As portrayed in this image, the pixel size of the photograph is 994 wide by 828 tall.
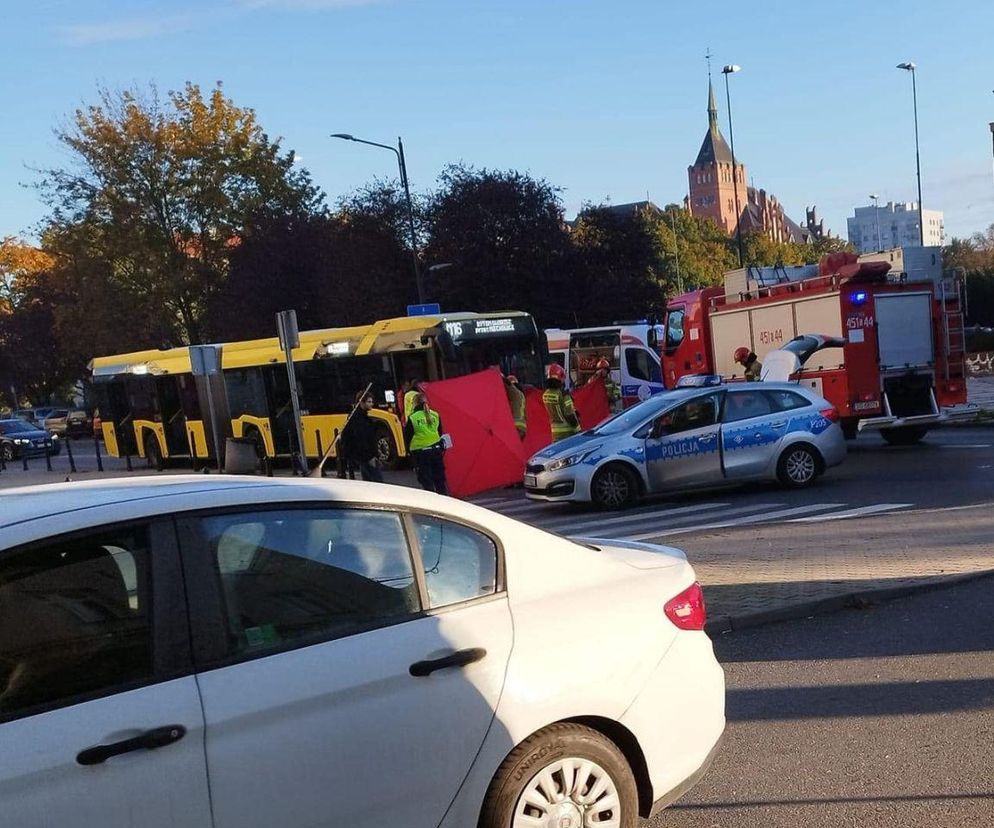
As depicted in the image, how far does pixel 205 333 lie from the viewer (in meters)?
49.0

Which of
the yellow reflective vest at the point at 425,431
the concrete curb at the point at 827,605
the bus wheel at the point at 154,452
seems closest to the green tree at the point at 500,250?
the bus wheel at the point at 154,452

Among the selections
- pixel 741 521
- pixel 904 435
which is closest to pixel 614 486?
pixel 741 521

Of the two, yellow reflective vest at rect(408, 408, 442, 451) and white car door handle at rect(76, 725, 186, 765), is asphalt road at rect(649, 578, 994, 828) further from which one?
yellow reflective vest at rect(408, 408, 442, 451)

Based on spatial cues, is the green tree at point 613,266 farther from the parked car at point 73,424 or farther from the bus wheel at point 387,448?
the parked car at point 73,424

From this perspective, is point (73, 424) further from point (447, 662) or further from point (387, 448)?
point (447, 662)

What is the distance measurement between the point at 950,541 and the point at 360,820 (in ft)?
26.3

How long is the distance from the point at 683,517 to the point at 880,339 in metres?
7.59

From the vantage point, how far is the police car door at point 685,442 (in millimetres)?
14000

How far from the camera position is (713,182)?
164375 mm

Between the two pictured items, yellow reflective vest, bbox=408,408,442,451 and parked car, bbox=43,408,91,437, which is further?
parked car, bbox=43,408,91,437

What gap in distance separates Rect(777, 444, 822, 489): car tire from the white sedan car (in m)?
10.8

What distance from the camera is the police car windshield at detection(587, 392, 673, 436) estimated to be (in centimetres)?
1410

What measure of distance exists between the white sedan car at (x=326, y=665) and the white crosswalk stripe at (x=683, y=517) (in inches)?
298

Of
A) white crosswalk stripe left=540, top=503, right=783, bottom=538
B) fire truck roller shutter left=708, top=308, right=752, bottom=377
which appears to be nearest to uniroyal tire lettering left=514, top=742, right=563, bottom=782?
white crosswalk stripe left=540, top=503, right=783, bottom=538
